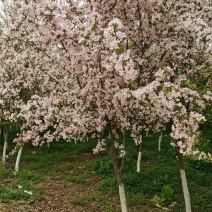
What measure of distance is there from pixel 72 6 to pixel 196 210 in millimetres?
7477

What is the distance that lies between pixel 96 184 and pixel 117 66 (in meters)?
7.45

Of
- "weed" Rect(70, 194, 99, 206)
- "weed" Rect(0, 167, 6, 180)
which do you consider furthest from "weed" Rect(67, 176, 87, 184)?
"weed" Rect(0, 167, 6, 180)

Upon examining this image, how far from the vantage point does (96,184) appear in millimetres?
11602

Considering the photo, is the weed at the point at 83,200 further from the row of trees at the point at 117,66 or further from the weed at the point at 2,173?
the weed at the point at 2,173

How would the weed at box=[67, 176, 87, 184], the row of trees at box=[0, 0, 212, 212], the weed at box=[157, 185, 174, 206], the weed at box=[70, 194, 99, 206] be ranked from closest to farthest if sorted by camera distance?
the row of trees at box=[0, 0, 212, 212] < the weed at box=[157, 185, 174, 206] < the weed at box=[70, 194, 99, 206] < the weed at box=[67, 176, 87, 184]

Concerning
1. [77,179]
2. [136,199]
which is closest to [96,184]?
[77,179]

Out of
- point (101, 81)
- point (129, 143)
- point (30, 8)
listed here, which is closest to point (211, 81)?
point (101, 81)

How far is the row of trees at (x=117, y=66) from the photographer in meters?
5.71

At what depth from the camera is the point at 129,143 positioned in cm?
1942

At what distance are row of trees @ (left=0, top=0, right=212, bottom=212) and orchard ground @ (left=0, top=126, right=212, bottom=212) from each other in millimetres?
1650

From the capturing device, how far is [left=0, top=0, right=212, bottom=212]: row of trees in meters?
5.71

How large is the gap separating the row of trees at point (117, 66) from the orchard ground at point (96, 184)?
1.65 m

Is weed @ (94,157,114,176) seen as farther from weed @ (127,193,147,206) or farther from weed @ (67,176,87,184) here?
weed @ (127,193,147,206)

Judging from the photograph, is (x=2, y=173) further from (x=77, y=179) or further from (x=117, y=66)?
(x=117, y=66)
